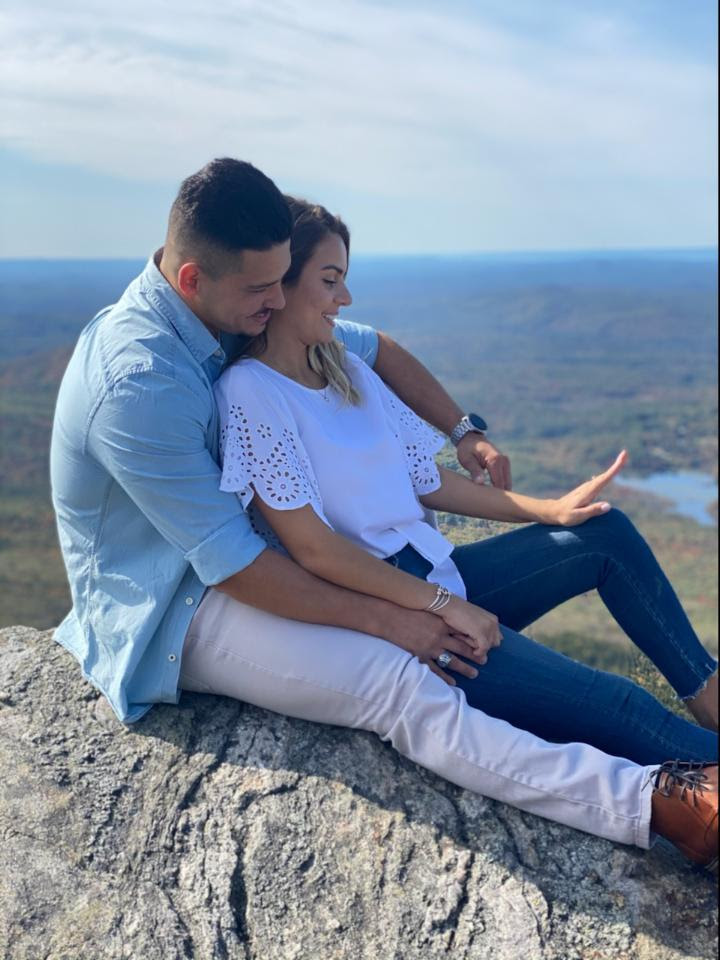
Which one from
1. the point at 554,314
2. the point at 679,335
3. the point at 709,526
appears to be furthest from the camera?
the point at 554,314

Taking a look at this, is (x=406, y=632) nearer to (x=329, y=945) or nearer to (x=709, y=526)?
(x=329, y=945)

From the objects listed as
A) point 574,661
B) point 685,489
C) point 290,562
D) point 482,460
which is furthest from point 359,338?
point 685,489

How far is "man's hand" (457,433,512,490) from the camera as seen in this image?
3600 millimetres

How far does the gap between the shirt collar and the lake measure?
186 ft

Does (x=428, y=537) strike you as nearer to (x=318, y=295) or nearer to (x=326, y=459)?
(x=326, y=459)

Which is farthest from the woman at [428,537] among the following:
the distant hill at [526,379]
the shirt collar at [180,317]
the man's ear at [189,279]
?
the distant hill at [526,379]

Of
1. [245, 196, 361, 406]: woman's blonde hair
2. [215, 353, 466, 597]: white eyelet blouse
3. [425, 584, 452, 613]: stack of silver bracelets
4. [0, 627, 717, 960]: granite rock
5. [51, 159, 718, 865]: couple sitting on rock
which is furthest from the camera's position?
[245, 196, 361, 406]: woman's blonde hair

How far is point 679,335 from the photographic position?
105 m

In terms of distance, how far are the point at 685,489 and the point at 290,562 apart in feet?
209

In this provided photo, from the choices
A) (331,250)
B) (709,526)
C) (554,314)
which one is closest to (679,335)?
(554,314)

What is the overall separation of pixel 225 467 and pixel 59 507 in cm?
58

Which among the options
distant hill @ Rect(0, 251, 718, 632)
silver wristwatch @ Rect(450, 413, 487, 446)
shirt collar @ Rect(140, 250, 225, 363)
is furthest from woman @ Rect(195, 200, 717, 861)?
distant hill @ Rect(0, 251, 718, 632)

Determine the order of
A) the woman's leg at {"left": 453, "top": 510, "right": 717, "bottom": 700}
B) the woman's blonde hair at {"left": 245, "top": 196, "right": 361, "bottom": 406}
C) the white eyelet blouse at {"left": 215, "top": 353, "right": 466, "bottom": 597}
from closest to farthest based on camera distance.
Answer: the white eyelet blouse at {"left": 215, "top": 353, "right": 466, "bottom": 597} → the woman's blonde hair at {"left": 245, "top": 196, "right": 361, "bottom": 406} → the woman's leg at {"left": 453, "top": 510, "right": 717, "bottom": 700}

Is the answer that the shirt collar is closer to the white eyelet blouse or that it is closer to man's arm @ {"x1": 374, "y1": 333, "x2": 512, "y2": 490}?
the white eyelet blouse
